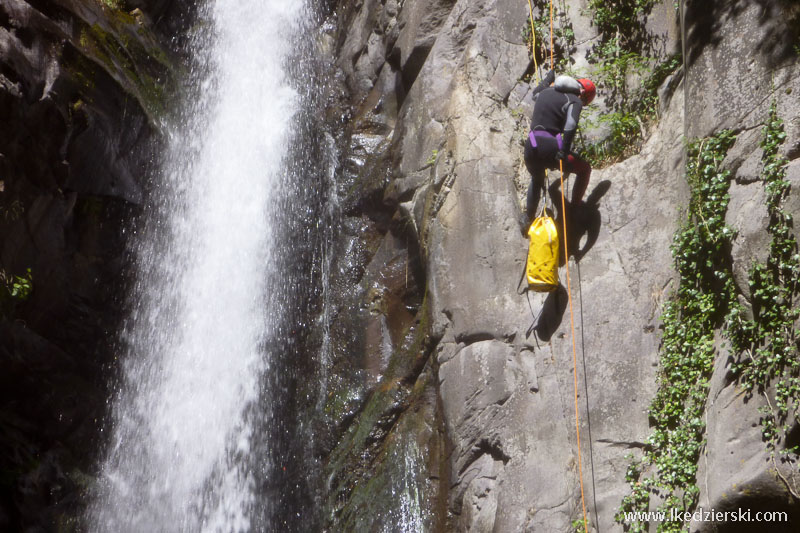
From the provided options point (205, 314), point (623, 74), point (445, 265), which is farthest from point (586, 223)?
point (205, 314)

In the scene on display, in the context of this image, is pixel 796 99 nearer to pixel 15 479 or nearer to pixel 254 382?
pixel 254 382

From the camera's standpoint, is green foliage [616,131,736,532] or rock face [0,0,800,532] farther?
rock face [0,0,800,532]

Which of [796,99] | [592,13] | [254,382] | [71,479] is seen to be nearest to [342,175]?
[254,382]

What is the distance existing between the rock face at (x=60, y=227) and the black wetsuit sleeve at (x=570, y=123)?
6.22 metres

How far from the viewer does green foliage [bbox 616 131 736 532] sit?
482 centimetres

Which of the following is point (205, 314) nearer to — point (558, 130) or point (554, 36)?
point (558, 130)

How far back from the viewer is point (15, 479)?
769 cm

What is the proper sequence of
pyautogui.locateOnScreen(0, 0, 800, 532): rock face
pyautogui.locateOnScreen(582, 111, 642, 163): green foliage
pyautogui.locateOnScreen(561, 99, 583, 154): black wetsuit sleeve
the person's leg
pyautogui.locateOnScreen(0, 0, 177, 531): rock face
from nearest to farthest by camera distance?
pyautogui.locateOnScreen(0, 0, 800, 532): rock face → pyautogui.locateOnScreen(561, 99, 583, 154): black wetsuit sleeve → the person's leg → pyautogui.locateOnScreen(582, 111, 642, 163): green foliage → pyautogui.locateOnScreen(0, 0, 177, 531): rock face

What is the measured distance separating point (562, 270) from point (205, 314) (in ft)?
19.6

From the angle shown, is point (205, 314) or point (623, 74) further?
point (205, 314)

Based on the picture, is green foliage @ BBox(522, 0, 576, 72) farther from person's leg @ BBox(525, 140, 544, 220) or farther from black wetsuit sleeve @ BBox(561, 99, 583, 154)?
person's leg @ BBox(525, 140, 544, 220)

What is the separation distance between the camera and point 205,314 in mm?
9953

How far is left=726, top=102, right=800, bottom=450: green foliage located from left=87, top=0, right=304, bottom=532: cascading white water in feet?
20.1

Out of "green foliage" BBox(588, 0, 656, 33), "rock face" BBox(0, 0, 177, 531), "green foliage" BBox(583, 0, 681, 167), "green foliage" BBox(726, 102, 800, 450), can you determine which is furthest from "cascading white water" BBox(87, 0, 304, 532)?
"green foliage" BBox(726, 102, 800, 450)
